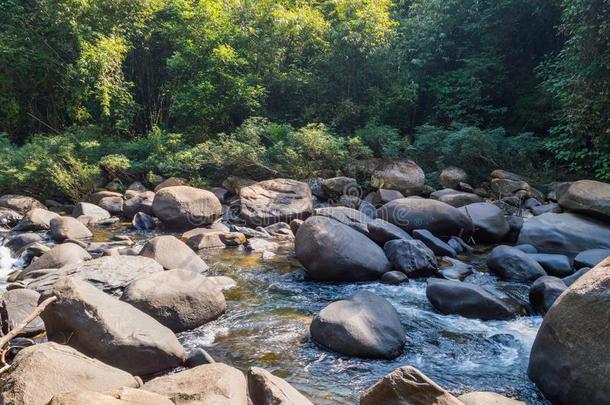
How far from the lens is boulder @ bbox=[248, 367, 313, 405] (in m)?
2.75

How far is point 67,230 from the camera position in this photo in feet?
27.6

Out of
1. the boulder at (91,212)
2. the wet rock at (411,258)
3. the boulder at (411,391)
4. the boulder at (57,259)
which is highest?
the boulder at (411,391)

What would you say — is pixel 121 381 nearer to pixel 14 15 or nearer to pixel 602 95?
pixel 602 95

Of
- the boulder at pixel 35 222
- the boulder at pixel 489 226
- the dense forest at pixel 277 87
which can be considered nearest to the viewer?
the boulder at pixel 489 226

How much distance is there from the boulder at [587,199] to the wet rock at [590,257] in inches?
A: 38.7

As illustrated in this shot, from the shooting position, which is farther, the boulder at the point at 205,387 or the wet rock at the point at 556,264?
the wet rock at the point at 556,264

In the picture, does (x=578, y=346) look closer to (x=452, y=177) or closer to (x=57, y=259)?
(x=57, y=259)

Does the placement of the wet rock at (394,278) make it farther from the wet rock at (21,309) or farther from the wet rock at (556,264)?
the wet rock at (21,309)

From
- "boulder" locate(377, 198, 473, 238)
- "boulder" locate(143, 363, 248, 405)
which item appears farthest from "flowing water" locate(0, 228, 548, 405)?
"boulder" locate(377, 198, 473, 238)

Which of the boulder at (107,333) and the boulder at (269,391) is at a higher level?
the boulder at (269,391)

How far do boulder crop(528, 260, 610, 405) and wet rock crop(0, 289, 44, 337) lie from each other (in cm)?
451

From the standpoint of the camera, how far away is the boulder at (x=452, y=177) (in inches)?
432

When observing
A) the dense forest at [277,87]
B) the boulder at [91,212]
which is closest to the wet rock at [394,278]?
the dense forest at [277,87]

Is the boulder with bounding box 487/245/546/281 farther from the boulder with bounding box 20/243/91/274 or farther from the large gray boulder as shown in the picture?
the boulder with bounding box 20/243/91/274
